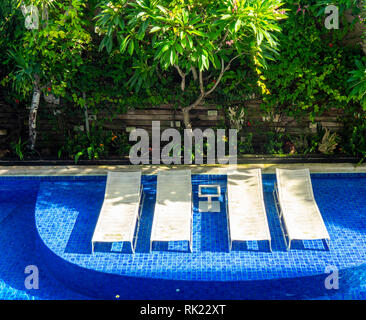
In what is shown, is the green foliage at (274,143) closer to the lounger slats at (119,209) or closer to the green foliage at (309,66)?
the green foliage at (309,66)

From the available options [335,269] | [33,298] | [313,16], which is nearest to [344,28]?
[313,16]

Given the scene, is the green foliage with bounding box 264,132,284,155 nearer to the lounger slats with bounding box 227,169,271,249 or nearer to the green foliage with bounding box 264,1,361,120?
the green foliage with bounding box 264,1,361,120

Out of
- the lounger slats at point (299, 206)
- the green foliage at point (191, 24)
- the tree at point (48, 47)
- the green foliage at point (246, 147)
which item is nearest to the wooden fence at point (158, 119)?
the green foliage at point (246, 147)

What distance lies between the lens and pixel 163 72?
1131 cm

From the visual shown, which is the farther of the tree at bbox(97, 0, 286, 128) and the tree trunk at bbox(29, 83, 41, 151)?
the tree trunk at bbox(29, 83, 41, 151)

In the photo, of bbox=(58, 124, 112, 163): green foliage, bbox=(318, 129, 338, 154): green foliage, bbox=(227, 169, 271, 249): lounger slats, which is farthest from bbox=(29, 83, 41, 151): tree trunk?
bbox=(318, 129, 338, 154): green foliage

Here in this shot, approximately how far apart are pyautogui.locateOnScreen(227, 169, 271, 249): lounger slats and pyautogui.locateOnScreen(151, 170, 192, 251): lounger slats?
837mm

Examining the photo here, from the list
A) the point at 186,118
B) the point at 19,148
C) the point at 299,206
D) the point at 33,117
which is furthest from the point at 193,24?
the point at 19,148

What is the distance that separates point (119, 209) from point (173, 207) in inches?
42.7

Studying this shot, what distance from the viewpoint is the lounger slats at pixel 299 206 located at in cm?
865

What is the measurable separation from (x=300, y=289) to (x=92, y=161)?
220 inches

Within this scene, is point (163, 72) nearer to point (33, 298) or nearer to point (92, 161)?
point (92, 161)

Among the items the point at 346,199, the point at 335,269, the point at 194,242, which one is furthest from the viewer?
the point at 346,199

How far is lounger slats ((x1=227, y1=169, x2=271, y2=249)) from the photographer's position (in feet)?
28.4
